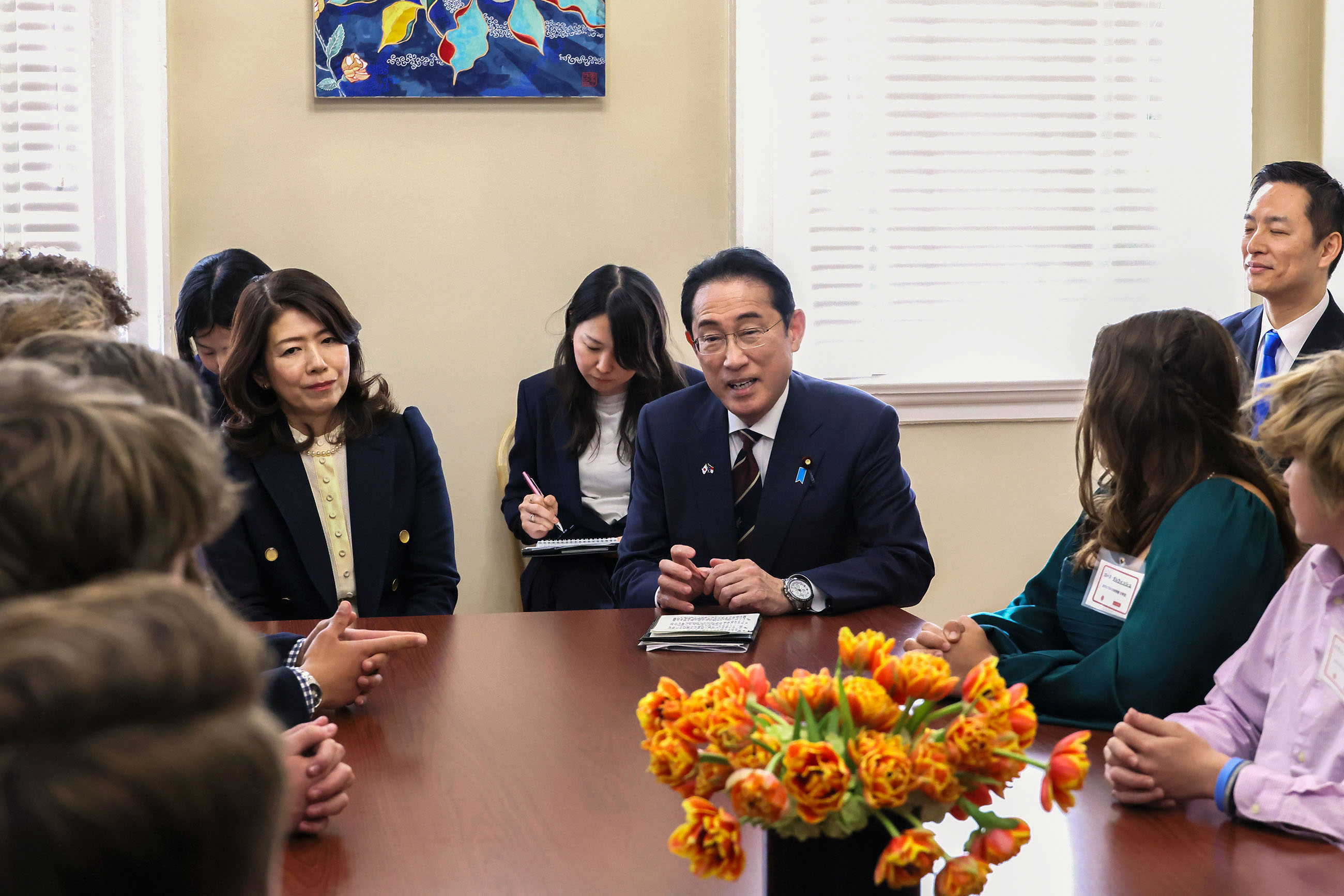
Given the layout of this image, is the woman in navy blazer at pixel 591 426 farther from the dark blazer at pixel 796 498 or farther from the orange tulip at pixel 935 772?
the orange tulip at pixel 935 772

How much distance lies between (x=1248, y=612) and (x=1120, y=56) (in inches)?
126

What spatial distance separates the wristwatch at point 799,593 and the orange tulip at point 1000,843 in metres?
1.41

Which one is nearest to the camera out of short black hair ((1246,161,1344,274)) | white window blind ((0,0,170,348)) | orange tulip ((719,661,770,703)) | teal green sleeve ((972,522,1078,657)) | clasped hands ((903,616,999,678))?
orange tulip ((719,661,770,703))

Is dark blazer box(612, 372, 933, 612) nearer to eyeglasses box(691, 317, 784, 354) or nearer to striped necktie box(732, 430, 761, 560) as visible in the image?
striped necktie box(732, 430, 761, 560)

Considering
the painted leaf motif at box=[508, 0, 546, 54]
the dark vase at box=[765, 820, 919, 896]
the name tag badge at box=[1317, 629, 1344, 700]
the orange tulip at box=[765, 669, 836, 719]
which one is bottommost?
the dark vase at box=[765, 820, 919, 896]

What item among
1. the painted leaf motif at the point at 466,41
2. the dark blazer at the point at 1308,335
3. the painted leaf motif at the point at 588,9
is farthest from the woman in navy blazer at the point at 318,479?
the dark blazer at the point at 1308,335


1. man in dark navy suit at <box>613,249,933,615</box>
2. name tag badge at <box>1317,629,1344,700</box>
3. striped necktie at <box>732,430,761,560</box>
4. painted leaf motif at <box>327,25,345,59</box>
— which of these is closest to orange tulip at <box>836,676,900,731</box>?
name tag badge at <box>1317,629,1344,700</box>

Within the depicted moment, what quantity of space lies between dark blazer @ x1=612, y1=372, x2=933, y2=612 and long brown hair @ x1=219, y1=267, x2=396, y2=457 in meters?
0.73

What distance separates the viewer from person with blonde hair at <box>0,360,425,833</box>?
0.61m

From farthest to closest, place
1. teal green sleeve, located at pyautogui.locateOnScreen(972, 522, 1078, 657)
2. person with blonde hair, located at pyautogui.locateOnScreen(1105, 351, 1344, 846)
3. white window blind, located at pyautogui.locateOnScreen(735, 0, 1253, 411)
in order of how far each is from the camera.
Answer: white window blind, located at pyautogui.locateOnScreen(735, 0, 1253, 411) < teal green sleeve, located at pyautogui.locateOnScreen(972, 522, 1078, 657) < person with blonde hair, located at pyautogui.locateOnScreen(1105, 351, 1344, 846)

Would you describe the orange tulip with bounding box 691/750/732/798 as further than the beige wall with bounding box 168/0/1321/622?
No

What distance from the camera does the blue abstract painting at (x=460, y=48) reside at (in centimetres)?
385

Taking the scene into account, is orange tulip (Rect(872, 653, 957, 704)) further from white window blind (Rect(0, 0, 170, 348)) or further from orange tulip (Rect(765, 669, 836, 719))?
white window blind (Rect(0, 0, 170, 348))

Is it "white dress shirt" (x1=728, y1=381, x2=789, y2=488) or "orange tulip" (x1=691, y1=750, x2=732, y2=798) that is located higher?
"white dress shirt" (x1=728, y1=381, x2=789, y2=488)
